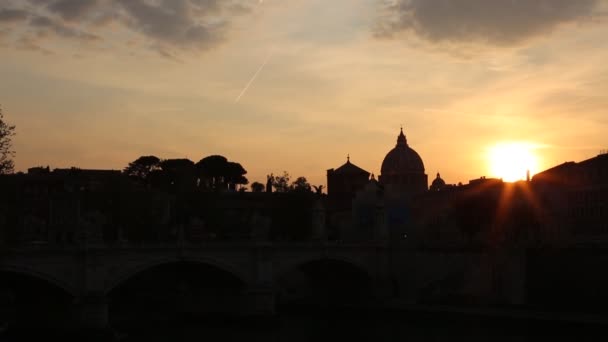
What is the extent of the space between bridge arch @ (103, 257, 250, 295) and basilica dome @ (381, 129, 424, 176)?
230 feet

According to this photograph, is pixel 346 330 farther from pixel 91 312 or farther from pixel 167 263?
pixel 91 312

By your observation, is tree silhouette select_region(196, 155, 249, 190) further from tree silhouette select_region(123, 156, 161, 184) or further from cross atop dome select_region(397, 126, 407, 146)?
cross atop dome select_region(397, 126, 407, 146)

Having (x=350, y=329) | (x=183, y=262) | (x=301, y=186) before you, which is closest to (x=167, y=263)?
(x=183, y=262)

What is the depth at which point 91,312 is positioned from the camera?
50.8 m

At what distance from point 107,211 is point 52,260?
104 ft

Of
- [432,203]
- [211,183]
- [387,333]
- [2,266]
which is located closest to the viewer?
[2,266]

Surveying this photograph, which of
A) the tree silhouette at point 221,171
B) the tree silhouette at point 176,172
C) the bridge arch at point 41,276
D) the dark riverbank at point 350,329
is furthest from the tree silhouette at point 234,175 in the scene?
the bridge arch at point 41,276

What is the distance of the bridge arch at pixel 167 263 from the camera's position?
53250mm

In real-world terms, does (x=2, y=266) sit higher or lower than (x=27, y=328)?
higher

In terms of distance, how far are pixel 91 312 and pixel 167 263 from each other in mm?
7158

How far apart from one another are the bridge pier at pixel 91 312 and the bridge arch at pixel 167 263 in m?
1.42

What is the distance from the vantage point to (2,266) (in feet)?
146

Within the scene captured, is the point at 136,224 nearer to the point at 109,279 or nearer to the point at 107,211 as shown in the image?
the point at 107,211

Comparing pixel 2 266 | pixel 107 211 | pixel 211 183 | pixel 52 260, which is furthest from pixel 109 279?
pixel 211 183
